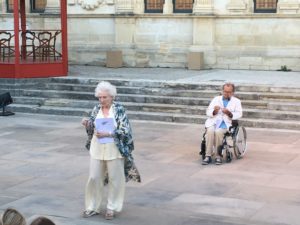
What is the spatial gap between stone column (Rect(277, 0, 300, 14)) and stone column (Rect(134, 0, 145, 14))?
15.0 feet

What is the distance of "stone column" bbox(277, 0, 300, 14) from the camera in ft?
64.3

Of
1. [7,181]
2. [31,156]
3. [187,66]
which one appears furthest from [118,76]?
[7,181]

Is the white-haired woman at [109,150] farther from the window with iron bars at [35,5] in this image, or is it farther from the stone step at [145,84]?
the window with iron bars at [35,5]

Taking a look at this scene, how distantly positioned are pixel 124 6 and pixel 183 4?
6.48ft

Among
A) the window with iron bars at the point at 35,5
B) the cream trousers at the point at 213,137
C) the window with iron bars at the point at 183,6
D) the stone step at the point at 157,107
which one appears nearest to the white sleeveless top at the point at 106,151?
the cream trousers at the point at 213,137

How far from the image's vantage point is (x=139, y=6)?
857 inches

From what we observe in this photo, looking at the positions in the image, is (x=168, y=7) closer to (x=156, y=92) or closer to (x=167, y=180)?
(x=156, y=92)

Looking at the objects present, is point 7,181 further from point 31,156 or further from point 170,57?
point 170,57

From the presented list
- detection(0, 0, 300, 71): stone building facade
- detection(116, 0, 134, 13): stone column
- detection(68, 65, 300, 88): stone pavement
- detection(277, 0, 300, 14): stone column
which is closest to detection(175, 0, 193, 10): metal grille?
detection(0, 0, 300, 71): stone building facade

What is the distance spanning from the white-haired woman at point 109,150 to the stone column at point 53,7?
15.5 m

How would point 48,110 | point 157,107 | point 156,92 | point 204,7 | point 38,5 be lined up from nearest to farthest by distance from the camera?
point 157,107 → point 156,92 → point 48,110 → point 204,7 → point 38,5

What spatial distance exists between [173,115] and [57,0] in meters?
9.30

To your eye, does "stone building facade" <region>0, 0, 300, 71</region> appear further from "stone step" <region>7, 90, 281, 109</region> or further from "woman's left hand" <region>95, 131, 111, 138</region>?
"woman's left hand" <region>95, 131, 111, 138</region>

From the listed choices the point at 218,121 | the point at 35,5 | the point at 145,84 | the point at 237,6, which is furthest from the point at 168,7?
the point at 218,121
